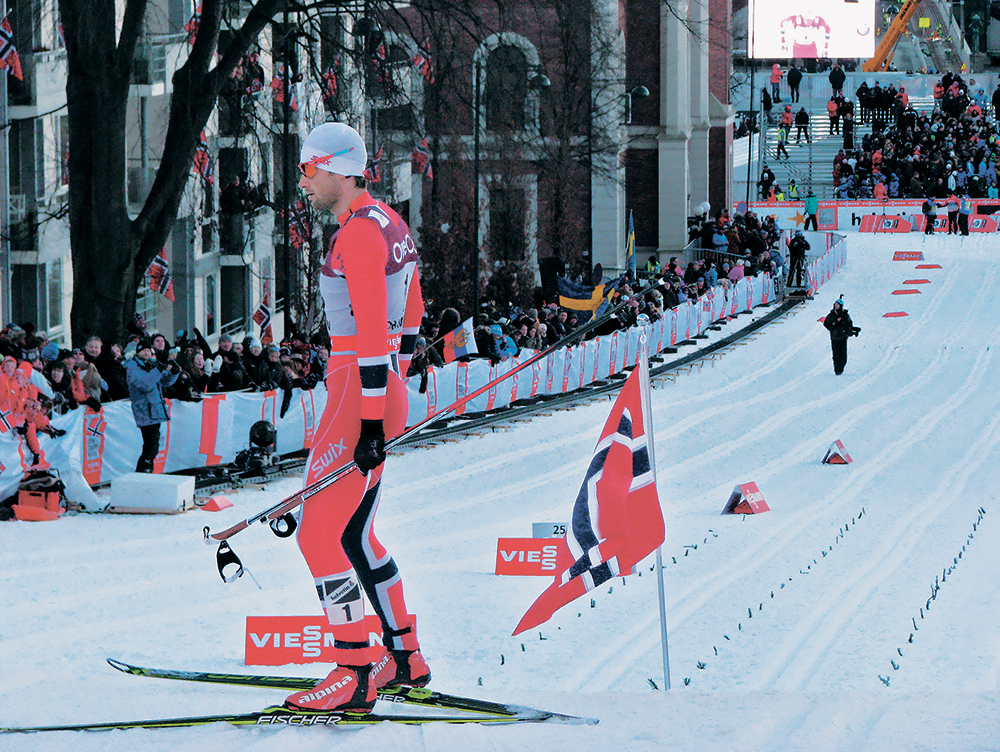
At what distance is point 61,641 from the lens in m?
9.09

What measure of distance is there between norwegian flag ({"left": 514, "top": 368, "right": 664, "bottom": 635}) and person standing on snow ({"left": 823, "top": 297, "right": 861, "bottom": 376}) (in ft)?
67.1

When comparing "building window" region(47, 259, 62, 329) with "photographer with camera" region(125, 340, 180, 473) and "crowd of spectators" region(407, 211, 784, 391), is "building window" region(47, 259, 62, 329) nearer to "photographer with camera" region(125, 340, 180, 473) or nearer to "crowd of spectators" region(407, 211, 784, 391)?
"crowd of spectators" region(407, 211, 784, 391)

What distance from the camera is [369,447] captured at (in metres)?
6.13

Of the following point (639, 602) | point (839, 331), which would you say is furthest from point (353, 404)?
point (839, 331)

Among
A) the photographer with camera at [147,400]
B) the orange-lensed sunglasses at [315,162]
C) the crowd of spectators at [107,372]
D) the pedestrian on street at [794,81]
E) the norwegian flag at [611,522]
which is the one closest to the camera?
the orange-lensed sunglasses at [315,162]

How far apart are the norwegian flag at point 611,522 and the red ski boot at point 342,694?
73 centimetres

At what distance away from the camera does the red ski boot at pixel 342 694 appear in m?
6.38

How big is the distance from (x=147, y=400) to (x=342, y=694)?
9569mm

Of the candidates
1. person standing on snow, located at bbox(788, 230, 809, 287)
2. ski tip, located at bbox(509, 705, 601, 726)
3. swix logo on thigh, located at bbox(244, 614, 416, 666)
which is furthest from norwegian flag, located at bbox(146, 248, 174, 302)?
ski tip, located at bbox(509, 705, 601, 726)

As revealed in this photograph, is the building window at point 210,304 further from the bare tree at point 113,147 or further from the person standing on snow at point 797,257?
the bare tree at point 113,147

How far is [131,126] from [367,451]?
32910 mm

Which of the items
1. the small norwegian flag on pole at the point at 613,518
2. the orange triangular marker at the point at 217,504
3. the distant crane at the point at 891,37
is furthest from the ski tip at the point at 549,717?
the distant crane at the point at 891,37

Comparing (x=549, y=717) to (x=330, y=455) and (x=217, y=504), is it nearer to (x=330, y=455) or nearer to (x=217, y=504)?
(x=330, y=455)

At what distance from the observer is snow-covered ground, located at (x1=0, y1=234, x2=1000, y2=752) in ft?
20.0
